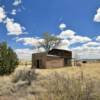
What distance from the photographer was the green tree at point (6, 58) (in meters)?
34.7

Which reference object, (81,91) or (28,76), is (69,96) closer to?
(81,91)

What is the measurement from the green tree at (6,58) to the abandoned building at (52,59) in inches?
730

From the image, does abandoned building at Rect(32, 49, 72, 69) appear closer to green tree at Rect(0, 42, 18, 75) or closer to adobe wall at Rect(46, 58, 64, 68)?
adobe wall at Rect(46, 58, 64, 68)

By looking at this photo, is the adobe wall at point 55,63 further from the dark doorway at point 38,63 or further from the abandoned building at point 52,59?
the dark doorway at point 38,63

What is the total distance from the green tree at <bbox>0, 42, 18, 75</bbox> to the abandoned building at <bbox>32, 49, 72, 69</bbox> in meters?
18.5

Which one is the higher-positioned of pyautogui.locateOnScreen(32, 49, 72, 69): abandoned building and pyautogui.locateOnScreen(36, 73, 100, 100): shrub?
pyautogui.locateOnScreen(32, 49, 72, 69): abandoned building

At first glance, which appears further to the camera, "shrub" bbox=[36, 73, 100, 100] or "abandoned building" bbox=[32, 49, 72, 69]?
"abandoned building" bbox=[32, 49, 72, 69]

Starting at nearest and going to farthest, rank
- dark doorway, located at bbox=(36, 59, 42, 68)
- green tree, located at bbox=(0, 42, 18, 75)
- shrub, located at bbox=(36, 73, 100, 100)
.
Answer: shrub, located at bbox=(36, 73, 100, 100)
green tree, located at bbox=(0, 42, 18, 75)
dark doorway, located at bbox=(36, 59, 42, 68)

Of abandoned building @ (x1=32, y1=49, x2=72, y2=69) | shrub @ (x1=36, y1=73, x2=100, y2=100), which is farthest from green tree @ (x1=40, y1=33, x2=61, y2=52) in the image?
shrub @ (x1=36, y1=73, x2=100, y2=100)

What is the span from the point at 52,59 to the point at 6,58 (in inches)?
837

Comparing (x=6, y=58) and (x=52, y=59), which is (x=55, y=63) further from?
(x=6, y=58)

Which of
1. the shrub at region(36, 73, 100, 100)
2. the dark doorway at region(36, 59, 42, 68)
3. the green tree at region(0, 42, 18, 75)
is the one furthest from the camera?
the dark doorway at region(36, 59, 42, 68)

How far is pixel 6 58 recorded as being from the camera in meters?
35.2

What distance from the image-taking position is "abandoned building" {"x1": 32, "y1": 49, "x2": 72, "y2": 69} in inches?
2147
